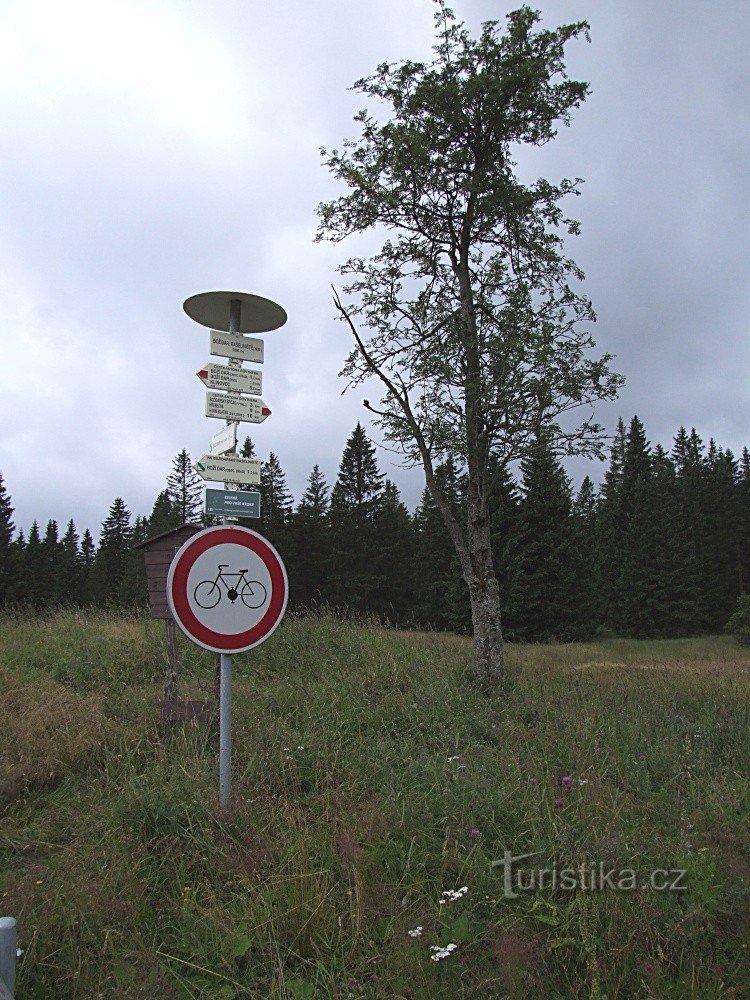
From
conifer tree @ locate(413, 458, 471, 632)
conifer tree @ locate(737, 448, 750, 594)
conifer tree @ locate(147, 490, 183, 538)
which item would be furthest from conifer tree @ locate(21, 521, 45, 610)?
conifer tree @ locate(737, 448, 750, 594)

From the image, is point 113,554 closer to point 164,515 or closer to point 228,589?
point 164,515

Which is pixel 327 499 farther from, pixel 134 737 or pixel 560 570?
pixel 134 737

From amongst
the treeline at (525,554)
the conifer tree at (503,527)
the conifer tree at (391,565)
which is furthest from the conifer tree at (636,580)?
the conifer tree at (391,565)

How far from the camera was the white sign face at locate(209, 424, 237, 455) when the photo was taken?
14.1 feet

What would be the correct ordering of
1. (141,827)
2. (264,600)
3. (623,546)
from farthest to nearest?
1. (623,546)
2. (264,600)
3. (141,827)

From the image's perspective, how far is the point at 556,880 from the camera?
305 centimetres

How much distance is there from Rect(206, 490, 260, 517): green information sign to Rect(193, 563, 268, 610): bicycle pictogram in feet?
1.17

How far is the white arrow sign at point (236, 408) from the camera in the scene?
4.29 meters

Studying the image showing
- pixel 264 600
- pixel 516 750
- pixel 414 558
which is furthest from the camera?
pixel 414 558

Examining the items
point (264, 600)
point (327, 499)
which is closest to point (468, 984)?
point (264, 600)

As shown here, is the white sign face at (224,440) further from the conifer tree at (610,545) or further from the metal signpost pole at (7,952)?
the conifer tree at (610,545)

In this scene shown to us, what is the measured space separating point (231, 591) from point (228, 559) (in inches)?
7.8

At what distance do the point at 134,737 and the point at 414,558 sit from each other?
42348 millimetres

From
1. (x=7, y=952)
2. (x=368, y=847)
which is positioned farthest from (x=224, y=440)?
(x=7, y=952)
